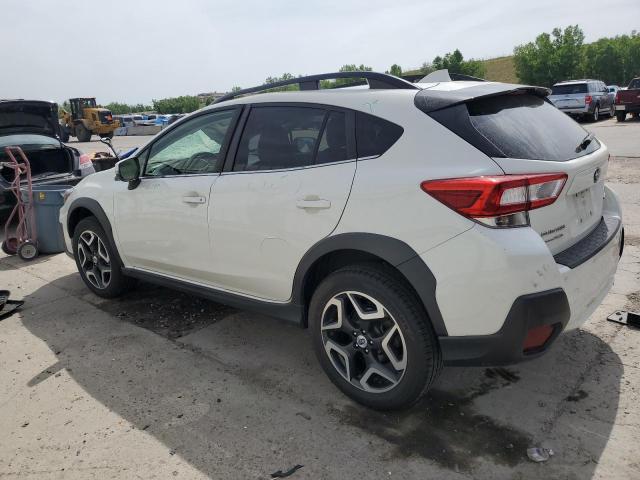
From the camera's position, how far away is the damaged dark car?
7.16 meters

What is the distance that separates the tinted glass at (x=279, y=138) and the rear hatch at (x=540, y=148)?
0.75 meters

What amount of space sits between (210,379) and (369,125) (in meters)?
1.87

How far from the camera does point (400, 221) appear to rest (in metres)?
2.50

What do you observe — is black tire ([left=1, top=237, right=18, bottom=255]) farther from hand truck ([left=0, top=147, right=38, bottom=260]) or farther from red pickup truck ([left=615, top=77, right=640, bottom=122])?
red pickup truck ([left=615, top=77, right=640, bottom=122])

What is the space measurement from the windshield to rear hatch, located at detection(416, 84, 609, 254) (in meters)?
6.82

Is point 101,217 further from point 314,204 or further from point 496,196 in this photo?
point 496,196

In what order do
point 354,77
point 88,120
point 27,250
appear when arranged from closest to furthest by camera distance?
point 354,77 → point 27,250 → point 88,120

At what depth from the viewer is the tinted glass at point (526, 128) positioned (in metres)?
2.49

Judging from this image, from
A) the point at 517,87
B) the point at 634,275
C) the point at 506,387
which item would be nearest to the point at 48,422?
the point at 506,387

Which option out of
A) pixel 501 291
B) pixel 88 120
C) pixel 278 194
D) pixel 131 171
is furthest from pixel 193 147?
pixel 88 120

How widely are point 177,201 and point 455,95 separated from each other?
2.04 meters

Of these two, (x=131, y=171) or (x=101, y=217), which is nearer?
(x=131, y=171)

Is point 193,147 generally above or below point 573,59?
below

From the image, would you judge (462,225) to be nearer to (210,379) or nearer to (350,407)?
(350,407)
